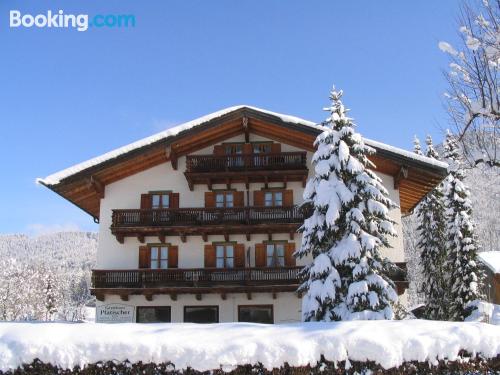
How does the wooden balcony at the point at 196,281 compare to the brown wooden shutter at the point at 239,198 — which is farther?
the brown wooden shutter at the point at 239,198

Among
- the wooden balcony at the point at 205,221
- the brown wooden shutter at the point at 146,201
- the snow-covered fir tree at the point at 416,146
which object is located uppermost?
the snow-covered fir tree at the point at 416,146

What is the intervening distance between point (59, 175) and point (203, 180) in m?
7.22

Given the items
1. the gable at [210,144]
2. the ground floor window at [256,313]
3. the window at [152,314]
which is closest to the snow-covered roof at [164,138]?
the gable at [210,144]

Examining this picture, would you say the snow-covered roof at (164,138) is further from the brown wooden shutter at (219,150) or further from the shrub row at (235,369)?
the shrub row at (235,369)

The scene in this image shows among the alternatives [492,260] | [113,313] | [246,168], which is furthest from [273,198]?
[492,260]

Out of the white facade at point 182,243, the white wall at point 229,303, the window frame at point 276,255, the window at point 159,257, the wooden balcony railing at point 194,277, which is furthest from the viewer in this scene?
the window at point 159,257

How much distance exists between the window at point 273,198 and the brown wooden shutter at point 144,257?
6600mm

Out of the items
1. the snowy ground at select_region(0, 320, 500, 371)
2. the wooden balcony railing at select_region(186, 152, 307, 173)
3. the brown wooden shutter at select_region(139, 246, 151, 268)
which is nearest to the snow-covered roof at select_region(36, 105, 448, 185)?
the wooden balcony railing at select_region(186, 152, 307, 173)

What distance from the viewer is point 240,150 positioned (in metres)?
29.7

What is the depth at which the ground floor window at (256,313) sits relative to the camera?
88.7 feet

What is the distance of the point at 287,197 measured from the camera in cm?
2877

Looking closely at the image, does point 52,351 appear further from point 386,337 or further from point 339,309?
point 339,309

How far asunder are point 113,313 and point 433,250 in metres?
24.6

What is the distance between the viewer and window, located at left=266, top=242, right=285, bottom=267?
27809 millimetres
